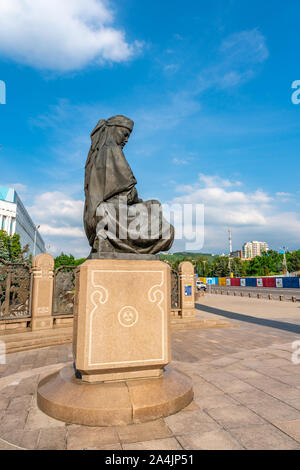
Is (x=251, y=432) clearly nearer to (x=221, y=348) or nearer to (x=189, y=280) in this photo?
(x=221, y=348)

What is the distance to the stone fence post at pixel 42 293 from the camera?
8.77 m

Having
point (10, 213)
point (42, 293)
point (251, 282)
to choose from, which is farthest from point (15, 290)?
point (10, 213)

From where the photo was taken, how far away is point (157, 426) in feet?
9.00

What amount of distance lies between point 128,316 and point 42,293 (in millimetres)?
6547

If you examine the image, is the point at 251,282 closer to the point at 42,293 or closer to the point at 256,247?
the point at 42,293

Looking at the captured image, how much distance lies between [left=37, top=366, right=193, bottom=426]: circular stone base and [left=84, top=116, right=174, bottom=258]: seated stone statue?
62.5 inches

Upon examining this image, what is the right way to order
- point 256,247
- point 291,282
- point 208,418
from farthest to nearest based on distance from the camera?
point 256,247 → point 291,282 → point 208,418

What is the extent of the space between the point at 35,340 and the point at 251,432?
6.69 metres

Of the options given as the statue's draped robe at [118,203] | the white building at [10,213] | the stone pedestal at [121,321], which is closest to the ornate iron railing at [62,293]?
the statue's draped robe at [118,203]

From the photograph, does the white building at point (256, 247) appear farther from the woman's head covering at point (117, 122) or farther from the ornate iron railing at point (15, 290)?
the woman's head covering at point (117, 122)

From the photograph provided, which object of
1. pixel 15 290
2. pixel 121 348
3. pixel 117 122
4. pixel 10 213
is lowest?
pixel 121 348

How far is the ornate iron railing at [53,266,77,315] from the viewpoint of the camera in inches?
373

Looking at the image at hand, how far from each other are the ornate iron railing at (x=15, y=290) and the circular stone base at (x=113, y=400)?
594 cm

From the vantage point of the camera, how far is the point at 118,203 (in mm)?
3916
